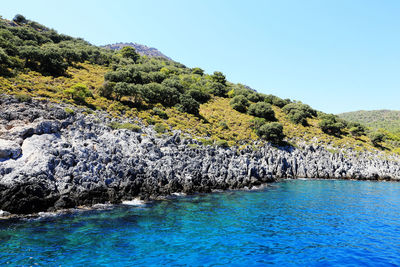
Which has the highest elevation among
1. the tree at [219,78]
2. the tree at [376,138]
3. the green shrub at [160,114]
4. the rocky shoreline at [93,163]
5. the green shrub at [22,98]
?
the tree at [219,78]

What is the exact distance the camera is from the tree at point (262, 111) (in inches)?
2889

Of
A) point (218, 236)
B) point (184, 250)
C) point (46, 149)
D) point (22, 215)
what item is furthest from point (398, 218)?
point (46, 149)

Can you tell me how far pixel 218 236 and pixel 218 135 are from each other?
33243 mm

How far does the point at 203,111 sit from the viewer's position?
2670 inches

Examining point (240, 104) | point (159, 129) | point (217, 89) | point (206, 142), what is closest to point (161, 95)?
point (159, 129)

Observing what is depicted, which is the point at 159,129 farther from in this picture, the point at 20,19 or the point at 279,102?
the point at 20,19

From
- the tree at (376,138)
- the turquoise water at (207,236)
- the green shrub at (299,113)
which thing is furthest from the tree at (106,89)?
the tree at (376,138)

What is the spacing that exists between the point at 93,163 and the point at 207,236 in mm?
17419

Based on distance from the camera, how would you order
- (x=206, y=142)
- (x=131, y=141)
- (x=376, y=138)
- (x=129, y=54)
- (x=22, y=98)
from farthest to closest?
(x=129, y=54) < (x=376, y=138) < (x=206, y=142) < (x=131, y=141) < (x=22, y=98)

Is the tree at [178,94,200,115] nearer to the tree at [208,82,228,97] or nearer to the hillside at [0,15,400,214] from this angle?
the hillside at [0,15,400,214]

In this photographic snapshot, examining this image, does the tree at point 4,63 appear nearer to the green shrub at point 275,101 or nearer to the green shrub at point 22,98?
the green shrub at point 22,98

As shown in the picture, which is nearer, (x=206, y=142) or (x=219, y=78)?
A: (x=206, y=142)

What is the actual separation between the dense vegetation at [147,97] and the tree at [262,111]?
34 cm

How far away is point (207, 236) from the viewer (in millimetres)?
17359
